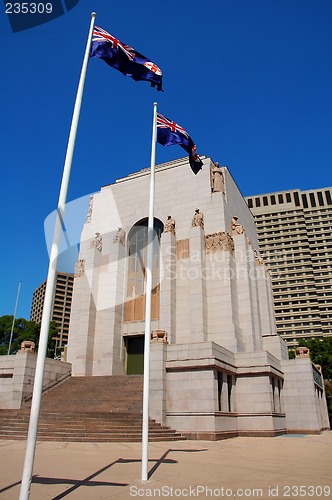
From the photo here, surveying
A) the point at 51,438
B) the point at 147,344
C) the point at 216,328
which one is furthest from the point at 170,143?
→ the point at 216,328

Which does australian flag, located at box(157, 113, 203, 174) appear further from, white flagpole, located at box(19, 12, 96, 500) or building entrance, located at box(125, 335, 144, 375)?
building entrance, located at box(125, 335, 144, 375)

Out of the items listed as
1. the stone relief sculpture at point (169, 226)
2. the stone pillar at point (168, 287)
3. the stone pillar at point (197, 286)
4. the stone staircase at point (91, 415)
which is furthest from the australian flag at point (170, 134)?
the stone relief sculpture at point (169, 226)

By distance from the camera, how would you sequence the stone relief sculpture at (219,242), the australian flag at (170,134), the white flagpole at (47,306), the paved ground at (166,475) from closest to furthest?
the white flagpole at (47,306) < the paved ground at (166,475) < the australian flag at (170,134) < the stone relief sculpture at (219,242)

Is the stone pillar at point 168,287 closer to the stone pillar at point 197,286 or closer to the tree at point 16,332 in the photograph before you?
the stone pillar at point 197,286

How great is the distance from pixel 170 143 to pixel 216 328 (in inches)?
681

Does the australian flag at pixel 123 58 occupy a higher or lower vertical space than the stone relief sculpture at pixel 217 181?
lower

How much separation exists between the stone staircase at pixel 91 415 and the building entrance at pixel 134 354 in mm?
5337

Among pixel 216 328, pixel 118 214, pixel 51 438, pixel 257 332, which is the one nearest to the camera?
pixel 51 438

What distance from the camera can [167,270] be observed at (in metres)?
29.9

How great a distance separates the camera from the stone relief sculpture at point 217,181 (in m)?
33.2

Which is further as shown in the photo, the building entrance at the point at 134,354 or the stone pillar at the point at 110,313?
the building entrance at the point at 134,354

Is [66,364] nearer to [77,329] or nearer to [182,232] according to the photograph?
[77,329]

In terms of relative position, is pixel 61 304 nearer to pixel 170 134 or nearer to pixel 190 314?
pixel 190 314

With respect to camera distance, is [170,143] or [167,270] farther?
[167,270]
